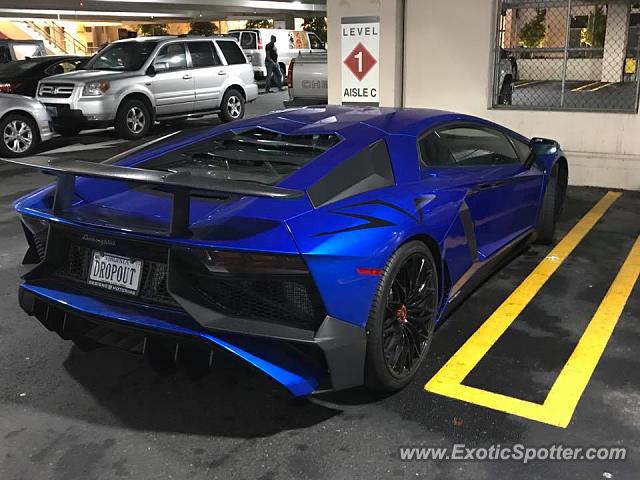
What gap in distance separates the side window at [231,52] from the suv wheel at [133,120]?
251 centimetres

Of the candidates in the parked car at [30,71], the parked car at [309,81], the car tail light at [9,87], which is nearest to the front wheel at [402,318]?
the parked car at [309,81]

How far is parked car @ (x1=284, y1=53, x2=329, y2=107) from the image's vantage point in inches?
450

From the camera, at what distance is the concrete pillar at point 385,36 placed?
27.9 ft

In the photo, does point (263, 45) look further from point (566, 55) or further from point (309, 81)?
point (566, 55)

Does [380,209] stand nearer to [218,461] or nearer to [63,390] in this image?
[218,461]

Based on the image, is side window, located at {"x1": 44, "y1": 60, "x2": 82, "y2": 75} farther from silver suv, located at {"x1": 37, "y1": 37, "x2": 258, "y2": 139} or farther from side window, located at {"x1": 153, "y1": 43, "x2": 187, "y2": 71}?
side window, located at {"x1": 153, "y1": 43, "x2": 187, "y2": 71}

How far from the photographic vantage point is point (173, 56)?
42.1 ft

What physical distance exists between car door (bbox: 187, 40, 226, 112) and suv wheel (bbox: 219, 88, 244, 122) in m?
0.23

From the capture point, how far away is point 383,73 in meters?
8.73

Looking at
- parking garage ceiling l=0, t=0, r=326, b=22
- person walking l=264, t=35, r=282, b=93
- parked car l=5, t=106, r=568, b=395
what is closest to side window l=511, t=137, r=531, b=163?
parked car l=5, t=106, r=568, b=395

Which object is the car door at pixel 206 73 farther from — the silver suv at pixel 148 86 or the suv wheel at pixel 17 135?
the suv wheel at pixel 17 135

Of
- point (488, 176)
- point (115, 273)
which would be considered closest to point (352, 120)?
point (488, 176)

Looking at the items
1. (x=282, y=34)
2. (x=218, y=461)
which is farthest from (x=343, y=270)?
(x=282, y=34)

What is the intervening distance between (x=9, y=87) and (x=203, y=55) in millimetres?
4061
